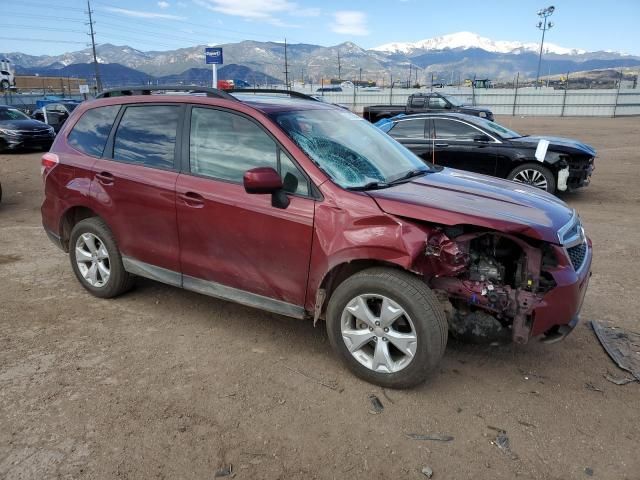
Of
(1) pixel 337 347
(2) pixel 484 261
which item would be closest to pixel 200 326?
(1) pixel 337 347

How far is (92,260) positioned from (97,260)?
0.07 m

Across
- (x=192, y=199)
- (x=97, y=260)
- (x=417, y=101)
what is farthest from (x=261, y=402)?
(x=417, y=101)

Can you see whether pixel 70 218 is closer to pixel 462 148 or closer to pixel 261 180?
pixel 261 180

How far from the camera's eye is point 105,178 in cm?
416

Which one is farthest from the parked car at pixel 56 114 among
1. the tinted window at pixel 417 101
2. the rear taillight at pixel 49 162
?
the rear taillight at pixel 49 162

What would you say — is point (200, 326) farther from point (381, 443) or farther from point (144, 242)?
point (381, 443)

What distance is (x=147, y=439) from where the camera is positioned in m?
2.70

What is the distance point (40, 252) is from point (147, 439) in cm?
416

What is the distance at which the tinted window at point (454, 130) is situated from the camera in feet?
30.3

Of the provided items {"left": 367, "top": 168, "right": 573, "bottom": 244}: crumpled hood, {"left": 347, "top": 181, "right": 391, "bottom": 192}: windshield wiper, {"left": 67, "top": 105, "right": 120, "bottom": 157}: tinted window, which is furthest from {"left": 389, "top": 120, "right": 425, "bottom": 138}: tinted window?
{"left": 347, "top": 181, "right": 391, "bottom": 192}: windshield wiper

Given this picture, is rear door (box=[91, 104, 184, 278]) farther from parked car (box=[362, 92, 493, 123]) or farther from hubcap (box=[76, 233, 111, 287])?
parked car (box=[362, 92, 493, 123])

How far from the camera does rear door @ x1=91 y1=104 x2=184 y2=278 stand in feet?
12.6

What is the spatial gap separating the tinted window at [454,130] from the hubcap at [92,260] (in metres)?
6.89

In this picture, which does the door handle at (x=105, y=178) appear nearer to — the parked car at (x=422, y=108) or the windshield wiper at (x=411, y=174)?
the windshield wiper at (x=411, y=174)
